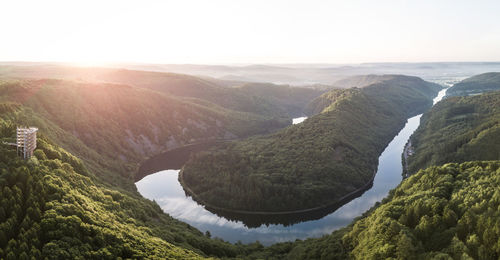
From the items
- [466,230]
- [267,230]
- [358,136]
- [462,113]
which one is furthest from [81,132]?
[462,113]

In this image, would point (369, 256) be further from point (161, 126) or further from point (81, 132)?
point (161, 126)

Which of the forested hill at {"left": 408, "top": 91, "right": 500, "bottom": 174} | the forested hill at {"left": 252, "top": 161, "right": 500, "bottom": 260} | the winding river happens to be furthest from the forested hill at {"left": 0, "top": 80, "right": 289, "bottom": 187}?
the forested hill at {"left": 408, "top": 91, "right": 500, "bottom": 174}

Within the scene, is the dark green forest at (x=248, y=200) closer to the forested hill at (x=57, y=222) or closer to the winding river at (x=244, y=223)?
the forested hill at (x=57, y=222)

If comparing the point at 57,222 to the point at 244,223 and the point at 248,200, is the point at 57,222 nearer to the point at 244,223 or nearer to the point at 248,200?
the point at 244,223

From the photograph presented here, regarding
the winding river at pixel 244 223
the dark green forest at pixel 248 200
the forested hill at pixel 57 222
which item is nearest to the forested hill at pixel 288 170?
the dark green forest at pixel 248 200

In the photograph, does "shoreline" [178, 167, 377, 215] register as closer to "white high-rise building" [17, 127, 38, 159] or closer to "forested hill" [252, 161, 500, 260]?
"forested hill" [252, 161, 500, 260]

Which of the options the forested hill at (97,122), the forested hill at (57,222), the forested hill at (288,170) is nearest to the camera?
the forested hill at (57,222)

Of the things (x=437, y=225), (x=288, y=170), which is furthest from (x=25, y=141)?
(x=288, y=170)
